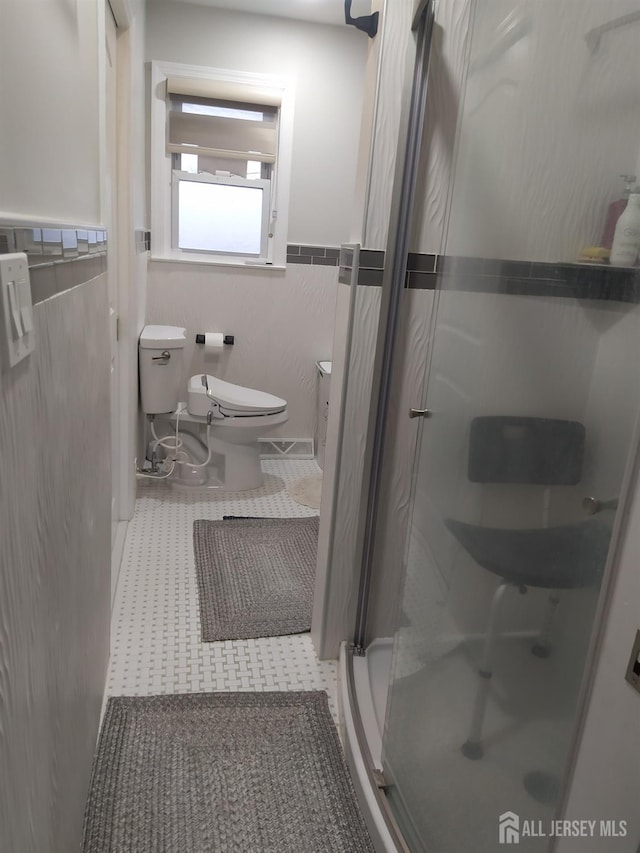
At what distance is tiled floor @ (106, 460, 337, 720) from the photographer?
5.85 ft

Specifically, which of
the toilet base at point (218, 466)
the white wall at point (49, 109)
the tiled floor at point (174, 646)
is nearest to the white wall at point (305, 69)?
the toilet base at point (218, 466)

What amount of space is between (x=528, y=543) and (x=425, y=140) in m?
1.11

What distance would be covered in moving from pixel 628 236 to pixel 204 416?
2.57 m

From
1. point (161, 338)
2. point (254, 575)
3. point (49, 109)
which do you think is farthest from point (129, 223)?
point (49, 109)

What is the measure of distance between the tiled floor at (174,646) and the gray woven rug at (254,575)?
0.04 meters

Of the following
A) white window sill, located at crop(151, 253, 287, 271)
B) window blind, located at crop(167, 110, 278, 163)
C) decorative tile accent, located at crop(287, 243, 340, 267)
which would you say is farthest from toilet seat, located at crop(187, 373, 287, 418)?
window blind, located at crop(167, 110, 278, 163)

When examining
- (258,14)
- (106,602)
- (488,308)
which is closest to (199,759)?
(106,602)

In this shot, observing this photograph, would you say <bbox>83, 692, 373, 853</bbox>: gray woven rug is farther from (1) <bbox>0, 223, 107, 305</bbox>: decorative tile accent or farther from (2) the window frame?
(2) the window frame

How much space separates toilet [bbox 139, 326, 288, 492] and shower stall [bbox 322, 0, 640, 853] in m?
1.67

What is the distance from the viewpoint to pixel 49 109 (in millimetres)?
871

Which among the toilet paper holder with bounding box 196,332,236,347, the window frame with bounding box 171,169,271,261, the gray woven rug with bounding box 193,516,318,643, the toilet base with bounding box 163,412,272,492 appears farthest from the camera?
the toilet paper holder with bounding box 196,332,236,347

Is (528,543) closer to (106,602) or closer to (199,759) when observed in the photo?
(199,759)

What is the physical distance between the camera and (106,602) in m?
1.71

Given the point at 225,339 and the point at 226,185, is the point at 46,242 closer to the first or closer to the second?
the point at 225,339
